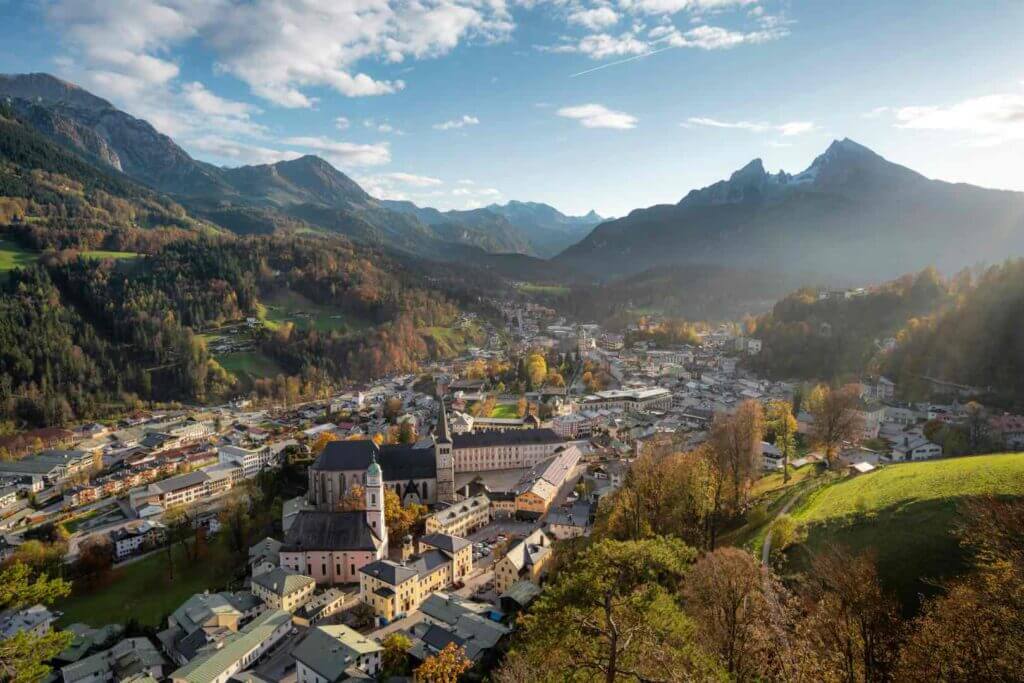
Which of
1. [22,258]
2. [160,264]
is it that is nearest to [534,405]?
[160,264]

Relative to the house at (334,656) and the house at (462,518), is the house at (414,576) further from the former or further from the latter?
the house at (334,656)

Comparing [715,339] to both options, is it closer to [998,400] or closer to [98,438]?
[998,400]

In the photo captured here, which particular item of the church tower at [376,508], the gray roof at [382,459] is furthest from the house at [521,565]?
the gray roof at [382,459]

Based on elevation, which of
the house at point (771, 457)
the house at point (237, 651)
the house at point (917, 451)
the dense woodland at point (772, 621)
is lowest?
the house at point (237, 651)

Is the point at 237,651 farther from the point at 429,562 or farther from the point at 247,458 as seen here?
the point at 247,458

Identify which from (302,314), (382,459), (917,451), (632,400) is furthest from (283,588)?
(302,314)

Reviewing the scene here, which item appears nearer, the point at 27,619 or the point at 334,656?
the point at 334,656
